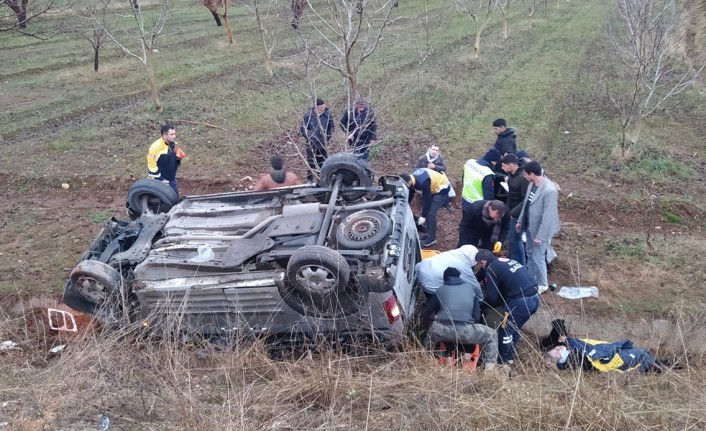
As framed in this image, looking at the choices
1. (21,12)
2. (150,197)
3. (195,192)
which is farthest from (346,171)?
(21,12)

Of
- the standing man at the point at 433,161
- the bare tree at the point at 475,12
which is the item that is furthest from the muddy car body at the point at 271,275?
the bare tree at the point at 475,12

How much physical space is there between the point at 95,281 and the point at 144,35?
930 cm

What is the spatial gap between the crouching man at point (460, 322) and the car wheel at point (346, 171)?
64.4 inches

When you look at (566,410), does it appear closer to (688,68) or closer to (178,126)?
(178,126)

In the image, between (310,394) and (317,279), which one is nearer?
(310,394)

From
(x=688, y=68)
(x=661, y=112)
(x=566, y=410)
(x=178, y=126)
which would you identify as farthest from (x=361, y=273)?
(x=688, y=68)

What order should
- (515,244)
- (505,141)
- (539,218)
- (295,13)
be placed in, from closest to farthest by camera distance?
(539,218)
(515,244)
(505,141)
(295,13)

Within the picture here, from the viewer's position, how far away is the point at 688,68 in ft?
55.1

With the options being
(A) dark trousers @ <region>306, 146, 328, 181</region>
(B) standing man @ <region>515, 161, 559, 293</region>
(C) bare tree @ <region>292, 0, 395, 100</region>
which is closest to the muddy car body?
(B) standing man @ <region>515, 161, 559, 293</region>

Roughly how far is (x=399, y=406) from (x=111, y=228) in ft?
11.3

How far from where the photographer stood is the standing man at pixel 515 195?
252 inches

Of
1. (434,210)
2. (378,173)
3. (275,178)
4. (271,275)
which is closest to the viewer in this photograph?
(271,275)

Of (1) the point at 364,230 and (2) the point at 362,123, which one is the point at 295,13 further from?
(1) the point at 364,230

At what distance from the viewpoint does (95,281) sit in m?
4.63
